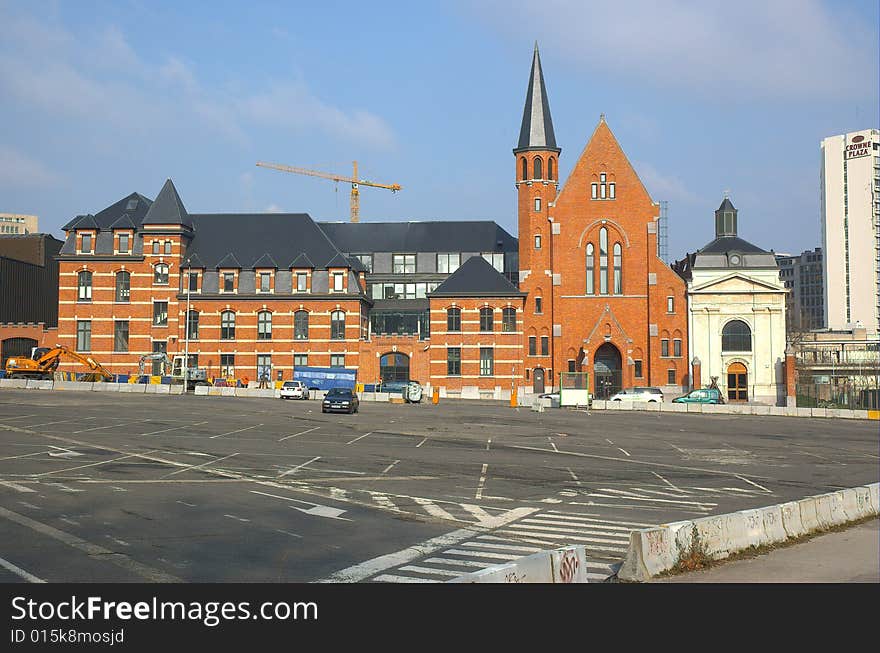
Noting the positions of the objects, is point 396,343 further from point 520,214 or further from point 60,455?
point 60,455

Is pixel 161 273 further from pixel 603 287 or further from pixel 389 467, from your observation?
pixel 389 467

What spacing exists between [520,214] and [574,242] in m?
6.15

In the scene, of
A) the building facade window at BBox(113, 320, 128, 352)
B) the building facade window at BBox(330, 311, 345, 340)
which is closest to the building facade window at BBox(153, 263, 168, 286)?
the building facade window at BBox(113, 320, 128, 352)

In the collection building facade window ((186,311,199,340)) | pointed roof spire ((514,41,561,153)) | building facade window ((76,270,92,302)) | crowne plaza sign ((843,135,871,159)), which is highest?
crowne plaza sign ((843,135,871,159))

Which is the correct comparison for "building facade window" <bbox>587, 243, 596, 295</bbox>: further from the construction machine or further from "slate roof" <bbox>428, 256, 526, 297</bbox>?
the construction machine

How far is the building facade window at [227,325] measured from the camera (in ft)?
280

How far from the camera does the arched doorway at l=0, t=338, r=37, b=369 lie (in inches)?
3543

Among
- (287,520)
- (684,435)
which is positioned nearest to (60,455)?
(287,520)

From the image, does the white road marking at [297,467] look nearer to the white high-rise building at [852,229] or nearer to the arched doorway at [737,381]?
the arched doorway at [737,381]

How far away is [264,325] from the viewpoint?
85.5 metres

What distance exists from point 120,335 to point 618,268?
4719 centimetres

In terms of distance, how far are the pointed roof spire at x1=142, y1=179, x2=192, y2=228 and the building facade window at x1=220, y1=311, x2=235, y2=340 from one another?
32.1 ft

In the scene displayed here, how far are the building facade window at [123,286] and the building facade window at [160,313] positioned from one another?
2779 mm

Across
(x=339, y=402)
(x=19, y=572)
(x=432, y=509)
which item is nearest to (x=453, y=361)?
(x=339, y=402)
